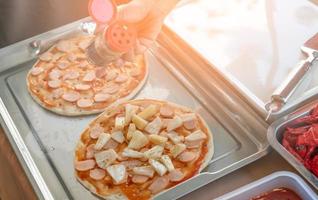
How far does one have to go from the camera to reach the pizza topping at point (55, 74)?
1.33 meters

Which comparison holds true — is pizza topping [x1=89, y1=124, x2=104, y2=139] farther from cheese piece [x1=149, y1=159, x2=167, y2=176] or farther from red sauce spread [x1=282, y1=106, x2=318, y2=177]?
red sauce spread [x1=282, y1=106, x2=318, y2=177]

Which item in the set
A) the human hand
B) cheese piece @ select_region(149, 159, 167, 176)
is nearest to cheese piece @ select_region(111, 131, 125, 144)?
cheese piece @ select_region(149, 159, 167, 176)

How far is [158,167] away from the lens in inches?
41.9

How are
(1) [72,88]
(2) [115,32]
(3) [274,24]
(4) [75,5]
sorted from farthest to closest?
(4) [75,5] < (3) [274,24] < (1) [72,88] < (2) [115,32]

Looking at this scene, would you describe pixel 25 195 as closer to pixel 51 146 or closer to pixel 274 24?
pixel 51 146

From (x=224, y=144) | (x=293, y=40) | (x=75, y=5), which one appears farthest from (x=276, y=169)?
(x=75, y=5)

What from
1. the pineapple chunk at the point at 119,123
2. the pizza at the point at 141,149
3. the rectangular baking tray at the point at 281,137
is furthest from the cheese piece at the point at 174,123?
the rectangular baking tray at the point at 281,137

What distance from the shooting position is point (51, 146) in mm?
1156

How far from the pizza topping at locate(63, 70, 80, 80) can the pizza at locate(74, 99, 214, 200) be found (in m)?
0.16

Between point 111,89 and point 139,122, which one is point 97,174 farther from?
point 111,89

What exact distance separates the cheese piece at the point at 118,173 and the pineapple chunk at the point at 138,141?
6 centimetres

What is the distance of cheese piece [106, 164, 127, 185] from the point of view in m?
1.06

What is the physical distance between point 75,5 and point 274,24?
0.63 metres

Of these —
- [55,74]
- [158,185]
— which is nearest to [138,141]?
[158,185]
